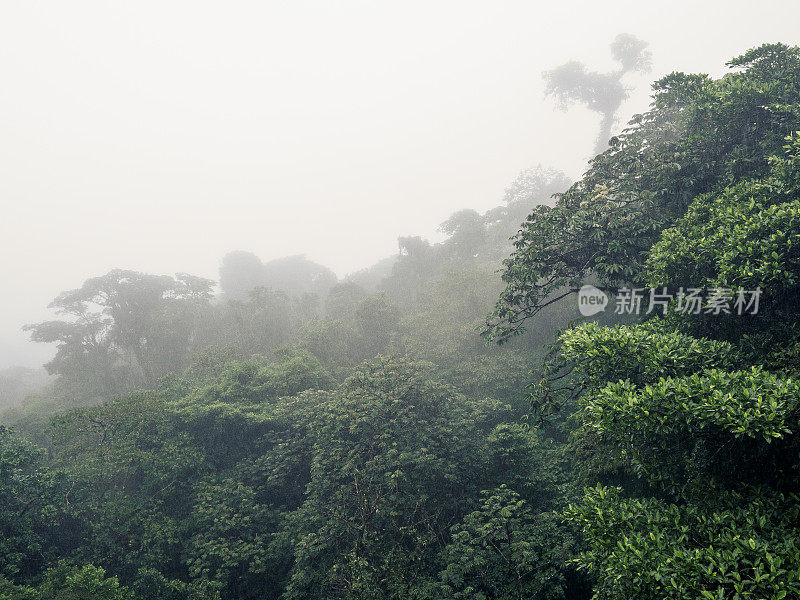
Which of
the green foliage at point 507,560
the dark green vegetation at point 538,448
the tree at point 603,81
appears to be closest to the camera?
the dark green vegetation at point 538,448

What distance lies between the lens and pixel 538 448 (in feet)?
37.6

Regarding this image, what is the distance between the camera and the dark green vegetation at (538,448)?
15.9 feet

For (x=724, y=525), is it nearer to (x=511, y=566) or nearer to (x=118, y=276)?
(x=511, y=566)

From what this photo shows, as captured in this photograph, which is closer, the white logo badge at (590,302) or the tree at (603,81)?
the white logo badge at (590,302)

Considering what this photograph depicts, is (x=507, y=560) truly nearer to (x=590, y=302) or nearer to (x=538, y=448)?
(x=538, y=448)

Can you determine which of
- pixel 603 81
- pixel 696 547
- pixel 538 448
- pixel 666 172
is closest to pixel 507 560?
pixel 696 547

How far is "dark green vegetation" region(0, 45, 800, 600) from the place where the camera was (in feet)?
15.9

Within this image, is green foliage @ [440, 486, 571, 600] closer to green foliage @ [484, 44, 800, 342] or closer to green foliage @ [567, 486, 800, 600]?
green foliage @ [567, 486, 800, 600]

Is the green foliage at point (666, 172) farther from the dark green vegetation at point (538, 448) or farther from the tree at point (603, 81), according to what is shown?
the tree at point (603, 81)

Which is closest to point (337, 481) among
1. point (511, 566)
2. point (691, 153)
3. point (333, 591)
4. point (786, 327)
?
point (333, 591)

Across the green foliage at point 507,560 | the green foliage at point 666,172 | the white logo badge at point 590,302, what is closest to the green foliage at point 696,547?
the green foliage at point 507,560

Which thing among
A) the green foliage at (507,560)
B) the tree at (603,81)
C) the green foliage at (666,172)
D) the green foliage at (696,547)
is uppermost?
the tree at (603,81)

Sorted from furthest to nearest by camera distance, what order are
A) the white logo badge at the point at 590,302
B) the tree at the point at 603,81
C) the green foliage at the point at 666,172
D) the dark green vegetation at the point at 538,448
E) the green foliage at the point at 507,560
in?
the tree at the point at 603,81 → the white logo badge at the point at 590,302 → the green foliage at the point at 666,172 → the green foliage at the point at 507,560 → the dark green vegetation at the point at 538,448

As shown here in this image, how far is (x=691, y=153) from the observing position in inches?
373
